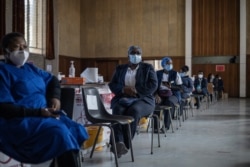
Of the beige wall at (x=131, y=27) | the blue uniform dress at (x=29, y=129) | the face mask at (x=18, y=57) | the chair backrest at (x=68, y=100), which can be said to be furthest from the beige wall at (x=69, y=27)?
the blue uniform dress at (x=29, y=129)

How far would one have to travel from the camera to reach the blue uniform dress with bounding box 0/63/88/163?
6.30ft

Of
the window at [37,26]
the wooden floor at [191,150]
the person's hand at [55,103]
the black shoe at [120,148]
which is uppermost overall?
the window at [37,26]

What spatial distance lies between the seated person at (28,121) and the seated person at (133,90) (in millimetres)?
1467

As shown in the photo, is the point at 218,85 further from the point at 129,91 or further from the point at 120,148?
the point at 120,148

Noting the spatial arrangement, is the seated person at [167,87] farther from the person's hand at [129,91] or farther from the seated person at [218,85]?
the seated person at [218,85]

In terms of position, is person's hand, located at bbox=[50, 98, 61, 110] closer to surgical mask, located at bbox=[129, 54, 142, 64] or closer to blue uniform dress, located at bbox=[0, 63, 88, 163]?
blue uniform dress, located at bbox=[0, 63, 88, 163]

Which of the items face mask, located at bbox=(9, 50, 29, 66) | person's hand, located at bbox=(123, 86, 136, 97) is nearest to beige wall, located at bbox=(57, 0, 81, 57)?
person's hand, located at bbox=(123, 86, 136, 97)

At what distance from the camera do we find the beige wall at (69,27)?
15.7 meters

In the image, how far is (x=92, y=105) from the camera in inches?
131

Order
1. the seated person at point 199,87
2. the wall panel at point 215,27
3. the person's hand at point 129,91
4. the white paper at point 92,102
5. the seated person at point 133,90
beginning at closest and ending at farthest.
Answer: the white paper at point 92,102
the seated person at point 133,90
the person's hand at point 129,91
the seated person at point 199,87
the wall panel at point 215,27

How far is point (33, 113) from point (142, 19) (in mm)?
15287

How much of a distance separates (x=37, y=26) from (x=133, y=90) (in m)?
8.59

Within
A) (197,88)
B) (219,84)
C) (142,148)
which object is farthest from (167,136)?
(219,84)

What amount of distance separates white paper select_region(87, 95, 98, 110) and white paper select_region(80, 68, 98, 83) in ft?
6.04
